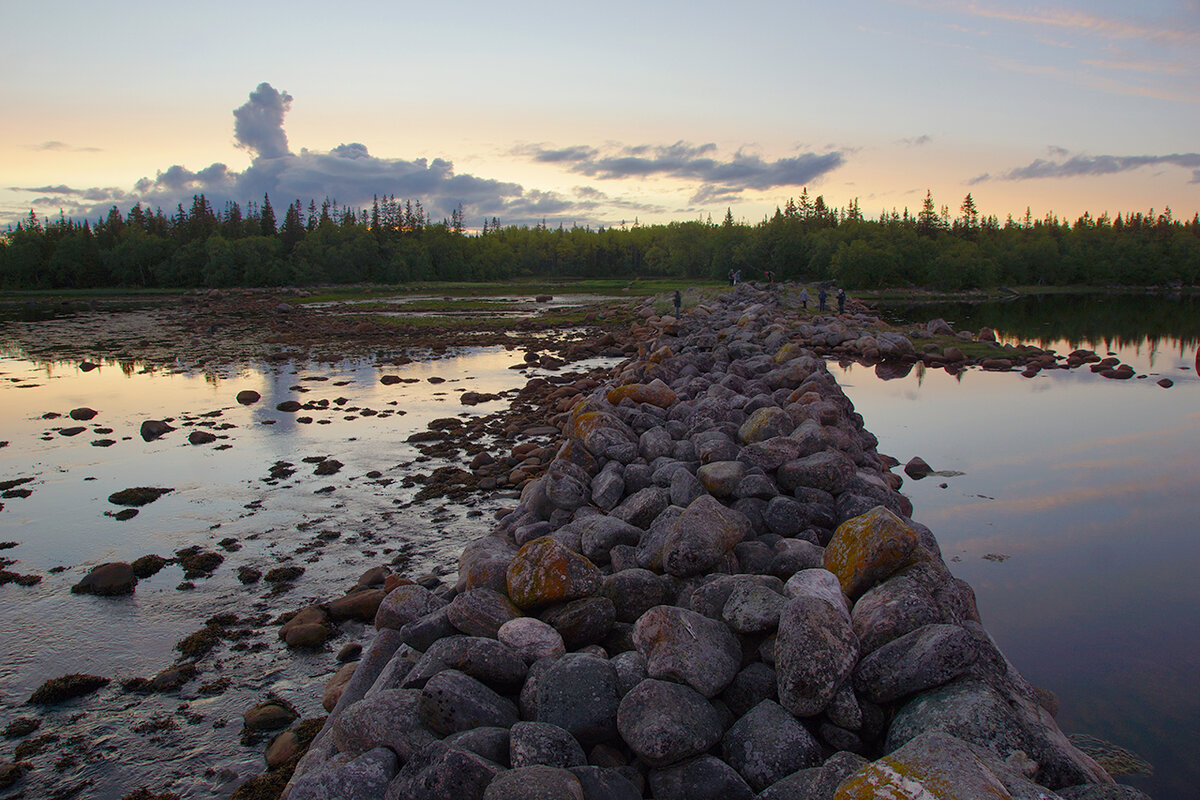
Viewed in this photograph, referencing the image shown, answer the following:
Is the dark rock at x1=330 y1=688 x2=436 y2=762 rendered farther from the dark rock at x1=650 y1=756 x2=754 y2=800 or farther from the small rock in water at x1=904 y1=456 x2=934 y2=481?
the small rock in water at x1=904 y1=456 x2=934 y2=481

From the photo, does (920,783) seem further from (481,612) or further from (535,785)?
(481,612)

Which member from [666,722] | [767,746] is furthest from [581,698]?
[767,746]

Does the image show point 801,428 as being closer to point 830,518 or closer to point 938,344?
point 830,518

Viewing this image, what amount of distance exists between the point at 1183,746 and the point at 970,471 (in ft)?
27.7

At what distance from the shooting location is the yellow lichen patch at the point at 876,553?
5039mm

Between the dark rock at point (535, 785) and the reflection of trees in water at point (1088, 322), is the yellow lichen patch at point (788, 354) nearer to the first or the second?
the dark rock at point (535, 785)

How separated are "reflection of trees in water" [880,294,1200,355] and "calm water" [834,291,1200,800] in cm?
1627

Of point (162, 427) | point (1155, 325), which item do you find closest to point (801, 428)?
point (162, 427)

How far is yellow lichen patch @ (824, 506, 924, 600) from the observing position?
5039 millimetres

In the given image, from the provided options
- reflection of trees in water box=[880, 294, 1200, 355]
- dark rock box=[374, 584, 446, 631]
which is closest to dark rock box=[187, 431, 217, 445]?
dark rock box=[374, 584, 446, 631]

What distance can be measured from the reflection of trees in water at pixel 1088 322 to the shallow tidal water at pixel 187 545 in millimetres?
36444

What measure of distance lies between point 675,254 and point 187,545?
417ft

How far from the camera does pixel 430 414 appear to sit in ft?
61.8

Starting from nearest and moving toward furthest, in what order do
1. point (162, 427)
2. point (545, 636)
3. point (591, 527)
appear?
point (545, 636) → point (591, 527) → point (162, 427)
